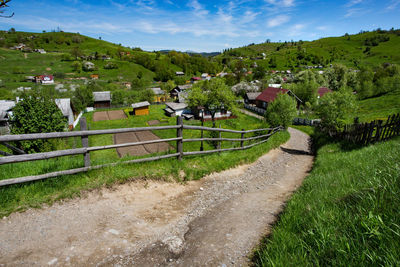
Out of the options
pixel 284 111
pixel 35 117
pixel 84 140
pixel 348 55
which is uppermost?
pixel 348 55

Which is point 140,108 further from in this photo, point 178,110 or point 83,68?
point 83,68

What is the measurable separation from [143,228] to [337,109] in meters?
17.8

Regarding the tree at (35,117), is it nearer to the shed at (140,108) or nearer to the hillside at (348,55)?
the shed at (140,108)

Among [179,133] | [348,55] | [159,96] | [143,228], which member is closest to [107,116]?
[159,96]

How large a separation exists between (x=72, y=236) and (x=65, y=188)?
5.36 feet

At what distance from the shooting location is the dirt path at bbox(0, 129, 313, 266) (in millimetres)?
3416

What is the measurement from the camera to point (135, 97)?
256 feet

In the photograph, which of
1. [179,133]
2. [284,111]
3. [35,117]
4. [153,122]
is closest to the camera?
[179,133]

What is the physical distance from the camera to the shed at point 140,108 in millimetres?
60350

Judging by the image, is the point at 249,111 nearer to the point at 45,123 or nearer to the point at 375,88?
the point at 375,88

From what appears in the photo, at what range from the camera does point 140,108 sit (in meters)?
61.2

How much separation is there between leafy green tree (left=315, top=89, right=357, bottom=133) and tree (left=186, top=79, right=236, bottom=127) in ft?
103

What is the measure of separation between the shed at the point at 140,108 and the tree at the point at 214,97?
17.0m

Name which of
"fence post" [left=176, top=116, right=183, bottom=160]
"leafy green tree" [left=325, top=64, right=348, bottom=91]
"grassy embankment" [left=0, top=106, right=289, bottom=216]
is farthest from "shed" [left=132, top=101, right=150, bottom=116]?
"leafy green tree" [left=325, top=64, right=348, bottom=91]
